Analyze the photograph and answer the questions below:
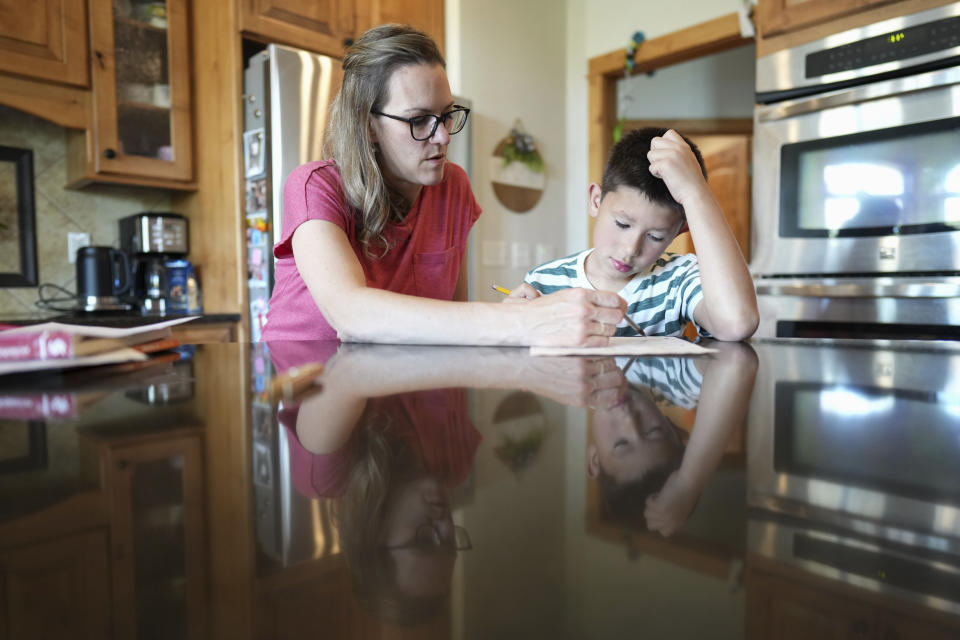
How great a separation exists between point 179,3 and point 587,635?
2.74 meters

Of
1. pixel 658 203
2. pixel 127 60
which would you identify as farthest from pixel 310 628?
pixel 127 60

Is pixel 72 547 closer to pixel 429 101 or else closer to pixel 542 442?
pixel 542 442

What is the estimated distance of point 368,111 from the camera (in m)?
1.19

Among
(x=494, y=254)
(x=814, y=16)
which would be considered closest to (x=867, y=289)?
(x=814, y=16)

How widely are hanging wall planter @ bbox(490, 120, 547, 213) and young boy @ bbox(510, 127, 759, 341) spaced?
1700mm

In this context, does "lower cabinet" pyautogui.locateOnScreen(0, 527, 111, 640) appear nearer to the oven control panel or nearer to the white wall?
the oven control panel

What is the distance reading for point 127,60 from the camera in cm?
218

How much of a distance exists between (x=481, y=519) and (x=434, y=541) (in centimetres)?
3

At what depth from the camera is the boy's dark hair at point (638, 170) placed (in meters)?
1.13

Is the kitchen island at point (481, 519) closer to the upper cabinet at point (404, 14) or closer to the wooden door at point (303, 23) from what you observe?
the wooden door at point (303, 23)

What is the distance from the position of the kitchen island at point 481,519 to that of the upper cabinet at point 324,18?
86.2 inches

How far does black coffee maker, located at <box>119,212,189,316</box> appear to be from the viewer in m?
2.29

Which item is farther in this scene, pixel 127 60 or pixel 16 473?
pixel 127 60

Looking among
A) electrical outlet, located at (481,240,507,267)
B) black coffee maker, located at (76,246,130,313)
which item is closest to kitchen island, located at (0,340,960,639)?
black coffee maker, located at (76,246,130,313)
